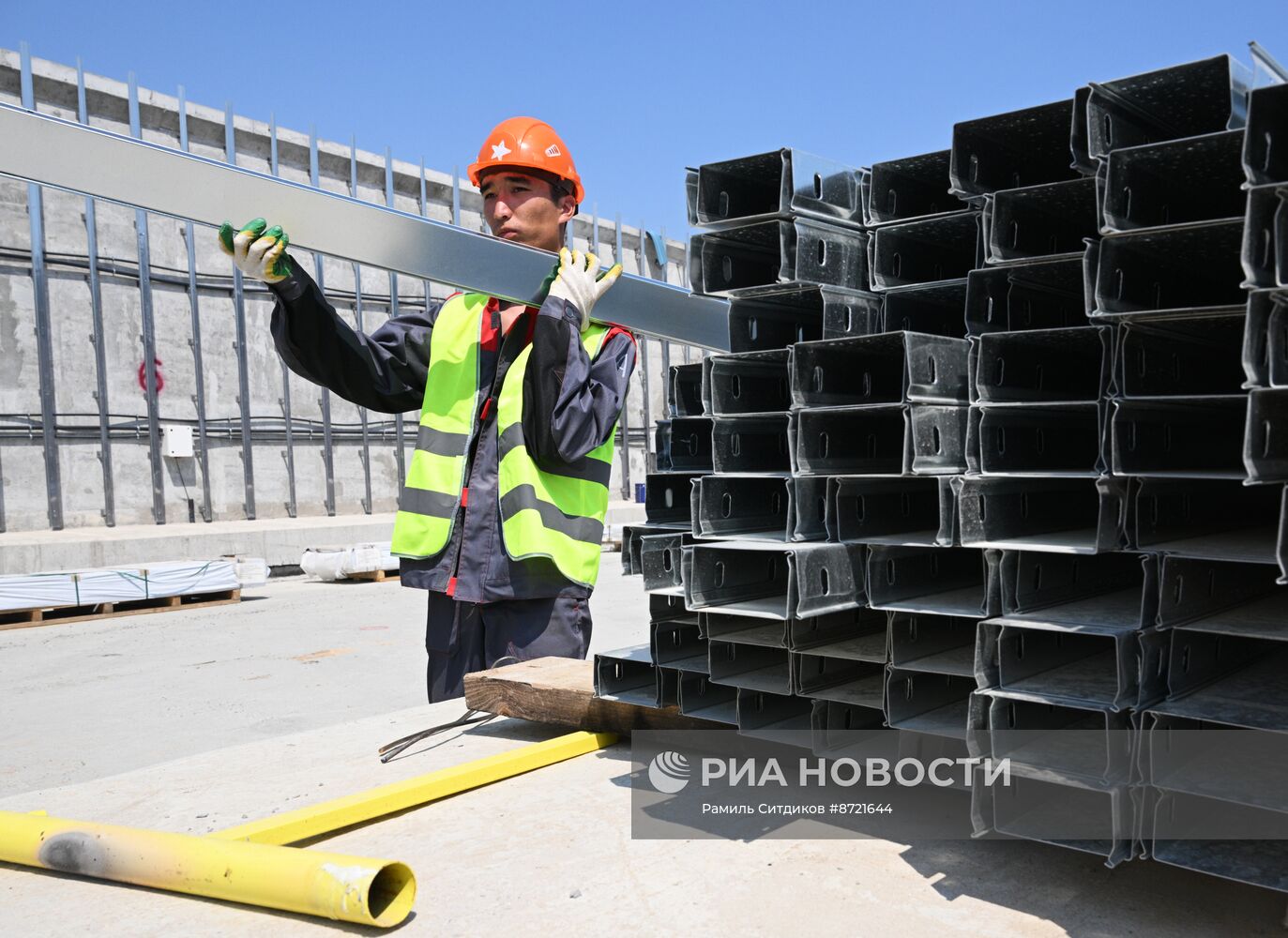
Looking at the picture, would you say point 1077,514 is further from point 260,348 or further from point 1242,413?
point 260,348

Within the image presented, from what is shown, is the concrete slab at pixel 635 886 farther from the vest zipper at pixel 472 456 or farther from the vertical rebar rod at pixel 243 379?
the vertical rebar rod at pixel 243 379

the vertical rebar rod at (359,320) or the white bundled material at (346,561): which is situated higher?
the vertical rebar rod at (359,320)

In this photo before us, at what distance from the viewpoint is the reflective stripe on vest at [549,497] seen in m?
3.17

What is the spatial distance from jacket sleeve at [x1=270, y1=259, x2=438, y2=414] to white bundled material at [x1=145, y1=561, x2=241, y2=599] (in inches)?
303

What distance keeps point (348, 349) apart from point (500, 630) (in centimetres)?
101

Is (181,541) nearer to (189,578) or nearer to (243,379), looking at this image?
(189,578)

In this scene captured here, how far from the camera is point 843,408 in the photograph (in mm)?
2178

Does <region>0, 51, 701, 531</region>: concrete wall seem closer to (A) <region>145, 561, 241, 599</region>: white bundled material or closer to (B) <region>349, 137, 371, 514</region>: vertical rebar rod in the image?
(B) <region>349, 137, 371, 514</region>: vertical rebar rod

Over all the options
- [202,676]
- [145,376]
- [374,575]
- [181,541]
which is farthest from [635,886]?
[145,376]

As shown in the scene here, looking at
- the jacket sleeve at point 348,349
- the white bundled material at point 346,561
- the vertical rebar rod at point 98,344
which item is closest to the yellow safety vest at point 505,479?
Result: the jacket sleeve at point 348,349

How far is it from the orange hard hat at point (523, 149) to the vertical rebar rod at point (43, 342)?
11.9 meters

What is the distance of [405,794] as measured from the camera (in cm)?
238

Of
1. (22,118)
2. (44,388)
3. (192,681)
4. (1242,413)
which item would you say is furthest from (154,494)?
(1242,413)

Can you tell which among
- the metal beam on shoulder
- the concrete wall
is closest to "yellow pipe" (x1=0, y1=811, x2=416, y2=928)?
the metal beam on shoulder
